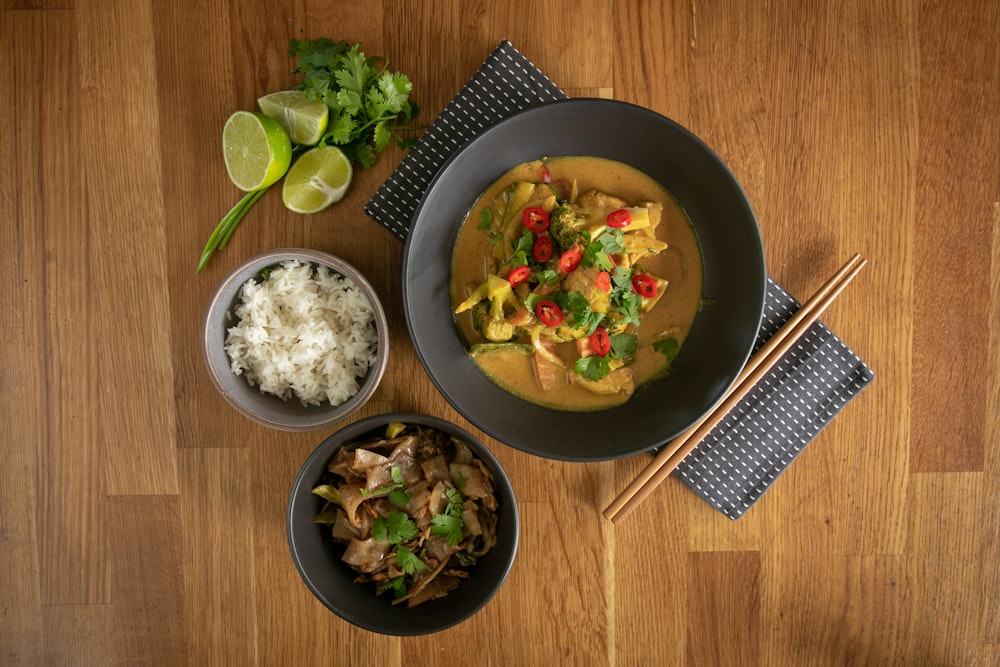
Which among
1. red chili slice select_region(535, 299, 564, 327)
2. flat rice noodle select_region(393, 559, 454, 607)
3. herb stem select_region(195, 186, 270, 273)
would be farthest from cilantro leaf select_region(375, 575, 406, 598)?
herb stem select_region(195, 186, 270, 273)

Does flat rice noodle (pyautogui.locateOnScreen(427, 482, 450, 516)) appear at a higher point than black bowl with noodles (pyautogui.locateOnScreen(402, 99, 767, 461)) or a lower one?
lower

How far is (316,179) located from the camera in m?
2.27

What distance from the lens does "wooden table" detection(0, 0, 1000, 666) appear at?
2.39 meters

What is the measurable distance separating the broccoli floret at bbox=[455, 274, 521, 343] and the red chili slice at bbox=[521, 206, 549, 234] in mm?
184

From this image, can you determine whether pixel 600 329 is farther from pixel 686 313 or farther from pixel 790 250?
pixel 790 250

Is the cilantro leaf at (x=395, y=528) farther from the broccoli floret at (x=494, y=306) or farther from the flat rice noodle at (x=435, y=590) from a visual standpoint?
the broccoli floret at (x=494, y=306)

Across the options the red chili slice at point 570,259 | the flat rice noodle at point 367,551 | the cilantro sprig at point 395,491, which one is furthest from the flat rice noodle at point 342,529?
the red chili slice at point 570,259

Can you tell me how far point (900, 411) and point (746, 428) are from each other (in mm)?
589

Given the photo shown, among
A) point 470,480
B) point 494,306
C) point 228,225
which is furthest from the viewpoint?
point 228,225

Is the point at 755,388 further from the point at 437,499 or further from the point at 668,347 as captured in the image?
the point at 437,499

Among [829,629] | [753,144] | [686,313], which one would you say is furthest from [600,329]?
[829,629]

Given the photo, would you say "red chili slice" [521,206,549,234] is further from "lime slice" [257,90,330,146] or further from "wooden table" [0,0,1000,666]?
"lime slice" [257,90,330,146]

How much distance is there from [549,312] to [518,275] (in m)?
0.14

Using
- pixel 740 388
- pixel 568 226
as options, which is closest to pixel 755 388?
pixel 740 388
